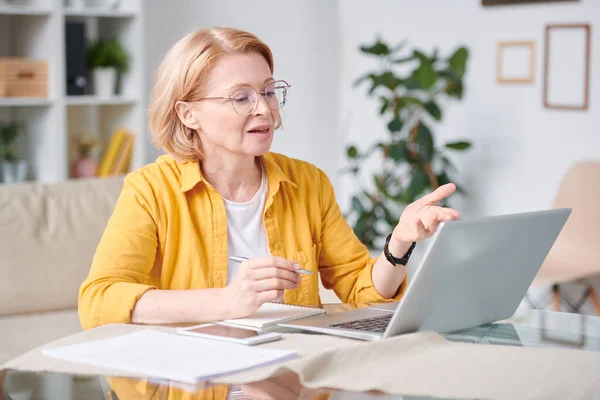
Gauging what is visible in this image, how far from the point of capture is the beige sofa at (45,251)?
254cm

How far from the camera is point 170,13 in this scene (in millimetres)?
4539

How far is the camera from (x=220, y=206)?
1.87m

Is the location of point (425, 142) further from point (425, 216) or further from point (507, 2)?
point (425, 216)

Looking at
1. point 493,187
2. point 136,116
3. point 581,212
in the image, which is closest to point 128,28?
point 136,116

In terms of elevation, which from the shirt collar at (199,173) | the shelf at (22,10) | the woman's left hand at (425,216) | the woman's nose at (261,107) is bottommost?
the woman's left hand at (425,216)

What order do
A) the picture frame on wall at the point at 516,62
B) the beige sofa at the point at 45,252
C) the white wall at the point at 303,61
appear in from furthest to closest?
the white wall at the point at 303,61
the picture frame on wall at the point at 516,62
the beige sofa at the point at 45,252

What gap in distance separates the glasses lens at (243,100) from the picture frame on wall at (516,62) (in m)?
2.65

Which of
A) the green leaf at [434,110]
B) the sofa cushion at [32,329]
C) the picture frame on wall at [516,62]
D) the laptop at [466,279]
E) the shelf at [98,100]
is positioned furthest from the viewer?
the green leaf at [434,110]

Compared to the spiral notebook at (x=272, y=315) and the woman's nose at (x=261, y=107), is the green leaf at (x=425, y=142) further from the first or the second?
the spiral notebook at (x=272, y=315)

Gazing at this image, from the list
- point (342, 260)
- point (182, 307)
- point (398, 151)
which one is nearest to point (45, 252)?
point (342, 260)

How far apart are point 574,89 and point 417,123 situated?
79 cm

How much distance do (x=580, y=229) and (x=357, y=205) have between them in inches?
48.4

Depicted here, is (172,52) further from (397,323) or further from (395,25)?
(395,25)

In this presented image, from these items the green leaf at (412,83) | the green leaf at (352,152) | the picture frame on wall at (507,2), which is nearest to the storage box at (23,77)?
the green leaf at (352,152)
